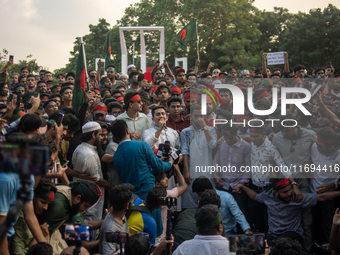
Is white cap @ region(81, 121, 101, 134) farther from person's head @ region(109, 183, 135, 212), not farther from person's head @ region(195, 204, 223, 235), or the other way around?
person's head @ region(195, 204, 223, 235)

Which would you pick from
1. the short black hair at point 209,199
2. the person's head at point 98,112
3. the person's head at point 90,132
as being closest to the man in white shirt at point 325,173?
the short black hair at point 209,199

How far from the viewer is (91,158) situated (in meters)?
4.69

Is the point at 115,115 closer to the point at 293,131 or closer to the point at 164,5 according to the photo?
the point at 293,131

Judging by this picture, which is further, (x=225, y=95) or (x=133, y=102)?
(x=225, y=95)

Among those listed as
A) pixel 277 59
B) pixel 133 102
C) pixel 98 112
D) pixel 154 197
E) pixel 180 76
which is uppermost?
pixel 277 59

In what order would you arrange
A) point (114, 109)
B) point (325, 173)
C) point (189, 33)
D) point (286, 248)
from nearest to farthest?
point (286, 248) → point (325, 173) → point (114, 109) → point (189, 33)

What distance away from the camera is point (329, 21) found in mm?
25281

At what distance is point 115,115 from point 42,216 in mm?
2976

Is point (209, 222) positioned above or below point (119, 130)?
below

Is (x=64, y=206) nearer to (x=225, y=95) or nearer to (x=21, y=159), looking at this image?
(x=21, y=159)

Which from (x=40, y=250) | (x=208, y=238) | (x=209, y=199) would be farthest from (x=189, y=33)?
(x=40, y=250)

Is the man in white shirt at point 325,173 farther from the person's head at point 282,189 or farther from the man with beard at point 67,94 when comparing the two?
the man with beard at point 67,94

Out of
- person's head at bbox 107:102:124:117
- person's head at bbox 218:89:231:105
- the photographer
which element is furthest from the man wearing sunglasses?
person's head at bbox 218:89:231:105

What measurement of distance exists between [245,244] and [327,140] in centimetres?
294
